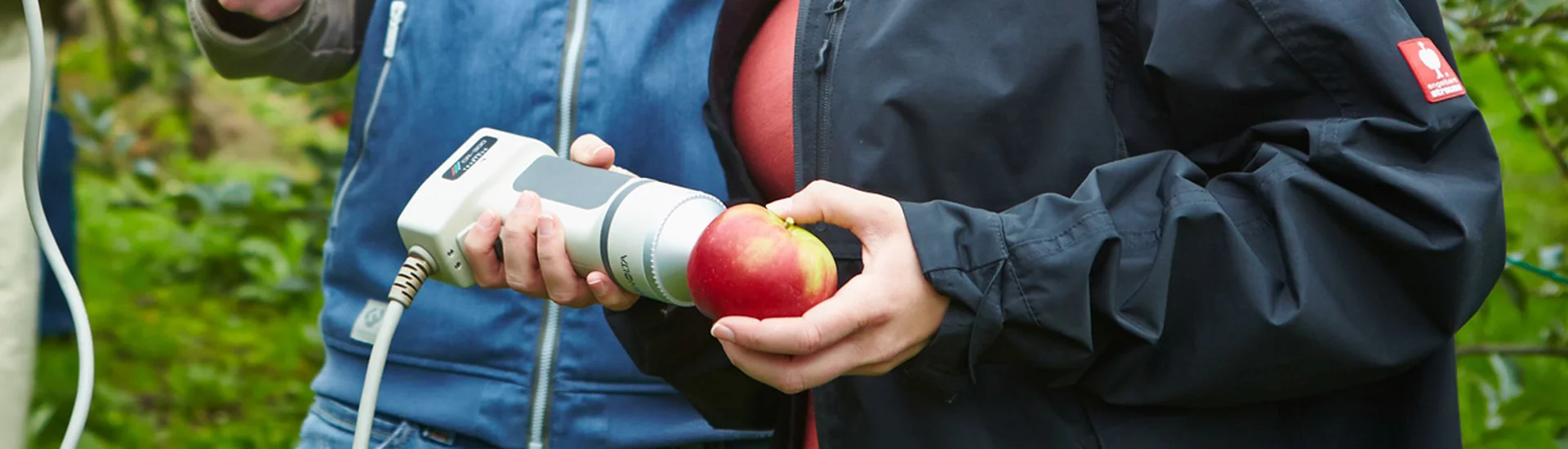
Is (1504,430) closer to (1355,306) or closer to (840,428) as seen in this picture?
(1355,306)

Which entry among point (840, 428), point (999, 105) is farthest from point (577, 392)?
point (999, 105)

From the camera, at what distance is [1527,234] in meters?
2.81

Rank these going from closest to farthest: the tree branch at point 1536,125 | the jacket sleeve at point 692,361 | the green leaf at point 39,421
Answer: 1. the jacket sleeve at point 692,361
2. the tree branch at point 1536,125
3. the green leaf at point 39,421

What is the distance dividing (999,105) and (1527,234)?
212 centimetres

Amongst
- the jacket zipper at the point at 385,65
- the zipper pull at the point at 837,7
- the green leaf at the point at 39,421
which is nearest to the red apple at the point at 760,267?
the zipper pull at the point at 837,7

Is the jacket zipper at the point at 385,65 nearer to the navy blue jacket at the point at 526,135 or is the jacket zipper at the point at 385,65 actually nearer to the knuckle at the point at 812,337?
the navy blue jacket at the point at 526,135

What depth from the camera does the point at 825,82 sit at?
1248 millimetres

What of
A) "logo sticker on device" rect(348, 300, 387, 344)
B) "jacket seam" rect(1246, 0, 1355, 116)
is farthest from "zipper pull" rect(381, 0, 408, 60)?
"jacket seam" rect(1246, 0, 1355, 116)

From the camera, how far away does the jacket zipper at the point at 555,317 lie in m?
1.77

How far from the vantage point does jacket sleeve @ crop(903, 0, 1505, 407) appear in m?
1.07

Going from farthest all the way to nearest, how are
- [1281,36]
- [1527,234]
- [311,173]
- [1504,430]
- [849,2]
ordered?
[311,173] → [1527,234] → [1504,430] → [849,2] → [1281,36]

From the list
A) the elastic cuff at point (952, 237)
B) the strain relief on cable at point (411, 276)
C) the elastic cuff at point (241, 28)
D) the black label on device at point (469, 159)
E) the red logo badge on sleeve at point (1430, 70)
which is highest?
the red logo badge on sleeve at point (1430, 70)

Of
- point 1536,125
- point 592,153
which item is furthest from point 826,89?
point 1536,125

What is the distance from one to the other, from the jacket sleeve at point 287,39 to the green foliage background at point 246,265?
106 centimetres
